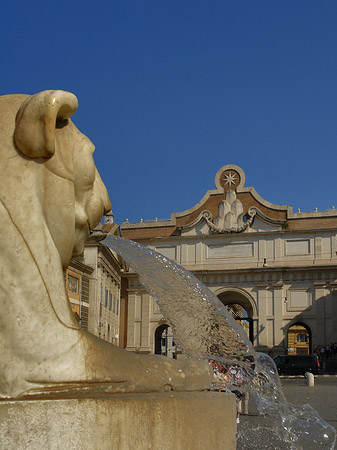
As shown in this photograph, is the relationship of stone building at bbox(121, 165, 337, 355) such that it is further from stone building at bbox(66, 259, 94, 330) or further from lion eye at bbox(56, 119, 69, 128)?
lion eye at bbox(56, 119, 69, 128)

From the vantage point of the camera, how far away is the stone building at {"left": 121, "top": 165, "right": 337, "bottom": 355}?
125 feet

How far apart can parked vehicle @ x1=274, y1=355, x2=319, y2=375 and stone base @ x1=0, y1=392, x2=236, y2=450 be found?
28142 mm

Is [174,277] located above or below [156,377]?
above

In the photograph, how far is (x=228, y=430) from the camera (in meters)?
2.69

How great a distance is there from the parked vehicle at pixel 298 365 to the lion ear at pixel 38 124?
28663 mm

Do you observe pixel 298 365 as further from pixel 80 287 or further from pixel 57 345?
pixel 57 345

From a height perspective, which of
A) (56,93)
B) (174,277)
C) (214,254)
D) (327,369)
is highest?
(214,254)

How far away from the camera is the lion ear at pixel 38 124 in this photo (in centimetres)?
228

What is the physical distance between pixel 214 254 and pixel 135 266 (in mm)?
34913

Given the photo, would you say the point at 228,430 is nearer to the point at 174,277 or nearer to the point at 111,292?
the point at 174,277

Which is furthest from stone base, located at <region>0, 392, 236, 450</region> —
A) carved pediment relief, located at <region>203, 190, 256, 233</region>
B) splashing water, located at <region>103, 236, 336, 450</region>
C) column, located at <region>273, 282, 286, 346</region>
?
carved pediment relief, located at <region>203, 190, 256, 233</region>

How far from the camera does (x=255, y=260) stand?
129 feet

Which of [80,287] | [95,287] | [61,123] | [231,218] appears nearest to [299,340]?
[231,218]

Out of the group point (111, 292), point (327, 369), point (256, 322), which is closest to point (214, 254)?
point (256, 322)
